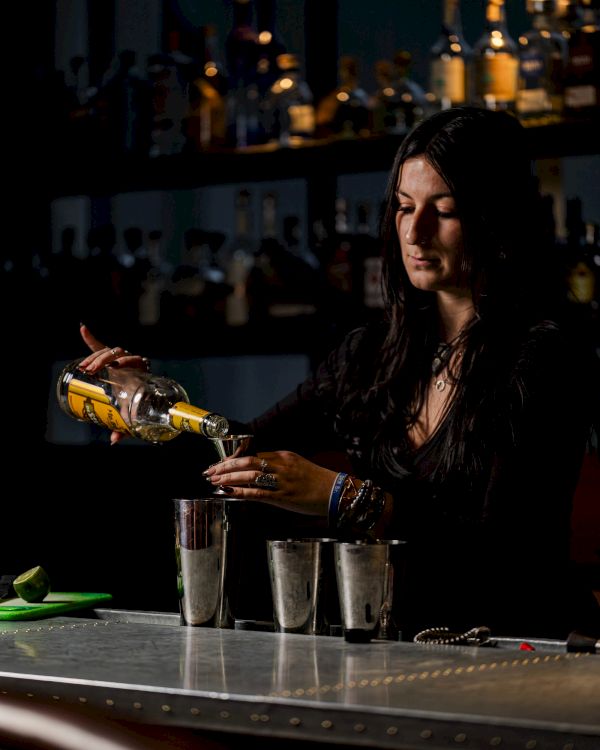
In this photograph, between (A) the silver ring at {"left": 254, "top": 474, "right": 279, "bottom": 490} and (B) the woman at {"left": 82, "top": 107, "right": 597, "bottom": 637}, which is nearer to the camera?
(A) the silver ring at {"left": 254, "top": 474, "right": 279, "bottom": 490}

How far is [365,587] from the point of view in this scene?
4.03 ft

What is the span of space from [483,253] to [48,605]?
81cm

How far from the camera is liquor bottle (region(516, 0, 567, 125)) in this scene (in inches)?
105

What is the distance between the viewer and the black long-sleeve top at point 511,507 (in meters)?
1.60

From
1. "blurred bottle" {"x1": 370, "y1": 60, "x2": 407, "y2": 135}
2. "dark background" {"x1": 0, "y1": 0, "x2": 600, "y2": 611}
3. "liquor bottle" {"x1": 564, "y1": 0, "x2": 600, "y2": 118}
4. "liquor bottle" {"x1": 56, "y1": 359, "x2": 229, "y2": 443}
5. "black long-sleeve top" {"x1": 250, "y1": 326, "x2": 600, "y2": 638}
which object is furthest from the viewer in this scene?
"dark background" {"x1": 0, "y1": 0, "x2": 600, "y2": 611}

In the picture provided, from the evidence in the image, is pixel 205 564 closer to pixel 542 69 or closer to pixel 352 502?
pixel 352 502

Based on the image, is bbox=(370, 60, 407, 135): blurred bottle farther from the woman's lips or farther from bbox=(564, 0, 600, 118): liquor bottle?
the woman's lips

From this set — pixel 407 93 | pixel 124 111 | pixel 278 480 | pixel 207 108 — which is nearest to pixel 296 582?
pixel 278 480

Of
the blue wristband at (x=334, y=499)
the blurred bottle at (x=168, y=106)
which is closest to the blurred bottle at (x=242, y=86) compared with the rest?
the blurred bottle at (x=168, y=106)

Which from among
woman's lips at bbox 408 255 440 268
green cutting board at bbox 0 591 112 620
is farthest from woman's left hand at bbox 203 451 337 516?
woman's lips at bbox 408 255 440 268

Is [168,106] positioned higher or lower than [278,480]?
higher

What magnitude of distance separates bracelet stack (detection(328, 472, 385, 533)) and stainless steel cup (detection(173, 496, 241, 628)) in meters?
0.13

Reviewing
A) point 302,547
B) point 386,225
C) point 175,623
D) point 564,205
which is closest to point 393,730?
point 302,547

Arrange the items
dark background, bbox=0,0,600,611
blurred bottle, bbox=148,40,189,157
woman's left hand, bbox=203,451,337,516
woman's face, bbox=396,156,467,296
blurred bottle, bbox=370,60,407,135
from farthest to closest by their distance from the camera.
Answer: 1. blurred bottle, bbox=148,40,189,157
2. dark background, bbox=0,0,600,611
3. blurred bottle, bbox=370,60,407,135
4. woman's face, bbox=396,156,467,296
5. woman's left hand, bbox=203,451,337,516
